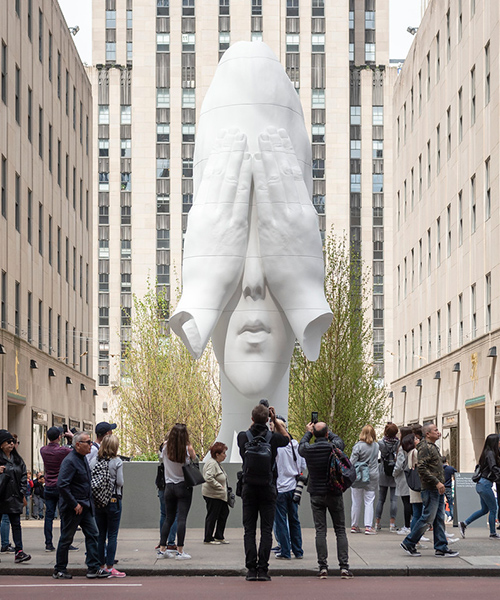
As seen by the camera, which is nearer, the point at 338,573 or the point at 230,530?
the point at 338,573

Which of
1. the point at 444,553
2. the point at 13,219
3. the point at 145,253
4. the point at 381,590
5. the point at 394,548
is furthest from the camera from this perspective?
the point at 145,253

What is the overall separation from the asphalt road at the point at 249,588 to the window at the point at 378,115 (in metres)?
76.9

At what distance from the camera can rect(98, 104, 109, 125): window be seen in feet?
283

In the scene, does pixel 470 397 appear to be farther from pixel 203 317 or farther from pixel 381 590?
pixel 381 590

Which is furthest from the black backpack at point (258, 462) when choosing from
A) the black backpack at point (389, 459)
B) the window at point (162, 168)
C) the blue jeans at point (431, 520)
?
the window at point (162, 168)

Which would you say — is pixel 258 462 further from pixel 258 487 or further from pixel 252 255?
pixel 252 255

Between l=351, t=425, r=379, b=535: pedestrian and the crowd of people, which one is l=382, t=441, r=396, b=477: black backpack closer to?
the crowd of people

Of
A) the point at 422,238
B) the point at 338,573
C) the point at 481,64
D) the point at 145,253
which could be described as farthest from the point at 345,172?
the point at 338,573

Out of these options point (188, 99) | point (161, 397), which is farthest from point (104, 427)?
point (188, 99)

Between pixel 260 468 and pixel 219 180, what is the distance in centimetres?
735

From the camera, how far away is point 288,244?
1725cm

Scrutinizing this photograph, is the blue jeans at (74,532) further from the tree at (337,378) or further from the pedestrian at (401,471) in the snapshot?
the tree at (337,378)

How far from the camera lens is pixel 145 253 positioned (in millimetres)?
84438

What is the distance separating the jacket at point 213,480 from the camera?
14.4 metres
